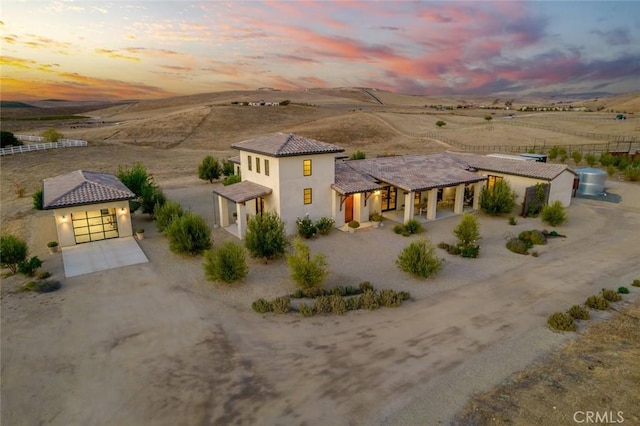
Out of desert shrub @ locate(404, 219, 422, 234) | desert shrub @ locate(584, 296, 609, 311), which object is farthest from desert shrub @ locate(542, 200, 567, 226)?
desert shrub @ locate(584, 296, 609, 311)

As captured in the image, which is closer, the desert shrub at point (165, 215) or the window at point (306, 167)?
the window at point (306, 167)

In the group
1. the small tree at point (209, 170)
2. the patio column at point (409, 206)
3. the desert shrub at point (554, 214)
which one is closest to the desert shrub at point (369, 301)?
the patio column at point (409, 206)

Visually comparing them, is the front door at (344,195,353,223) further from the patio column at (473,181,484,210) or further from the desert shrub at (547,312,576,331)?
the desert shrub at (547,312,576,331)

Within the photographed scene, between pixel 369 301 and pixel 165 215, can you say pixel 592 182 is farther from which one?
pixel 165 215

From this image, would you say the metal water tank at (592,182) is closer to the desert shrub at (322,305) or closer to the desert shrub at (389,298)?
the desert shrub at (389,298)

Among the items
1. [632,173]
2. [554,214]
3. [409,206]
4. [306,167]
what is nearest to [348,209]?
[409,206]

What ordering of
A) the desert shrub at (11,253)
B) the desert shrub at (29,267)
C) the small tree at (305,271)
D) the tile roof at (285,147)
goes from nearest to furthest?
the small tree at (305,271) < the desert shrub at (29,267) < the desert shrub at (11,253) < the tile roof at (285,147)
